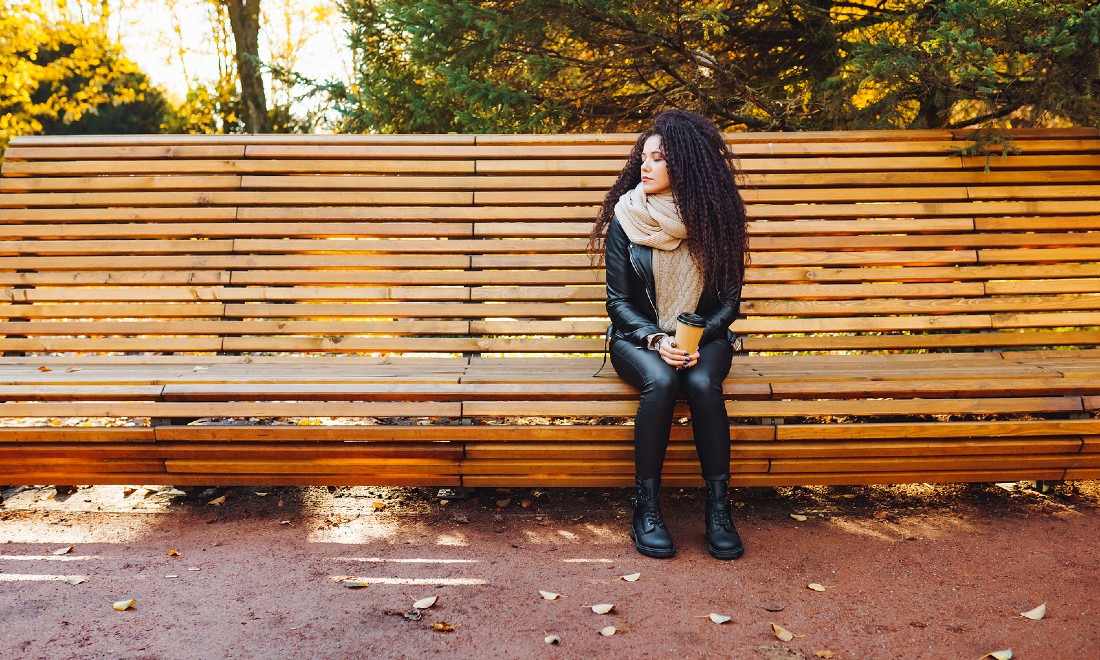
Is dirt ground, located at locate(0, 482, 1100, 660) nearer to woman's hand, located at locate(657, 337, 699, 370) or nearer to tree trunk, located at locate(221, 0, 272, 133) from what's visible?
woman's hand, located at locate(657, 337, 699, 370)

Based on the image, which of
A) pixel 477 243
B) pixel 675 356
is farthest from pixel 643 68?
pixel 675 356

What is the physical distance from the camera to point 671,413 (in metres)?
3.00

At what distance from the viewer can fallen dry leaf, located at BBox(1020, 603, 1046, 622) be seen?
2533 mm

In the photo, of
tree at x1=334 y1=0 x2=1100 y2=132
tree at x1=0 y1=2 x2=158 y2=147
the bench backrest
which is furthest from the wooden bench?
tree at x1=0 y1=2 x2=158 y2=147

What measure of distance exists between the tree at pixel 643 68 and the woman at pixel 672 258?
138 cm

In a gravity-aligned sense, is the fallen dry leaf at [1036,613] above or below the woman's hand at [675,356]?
below

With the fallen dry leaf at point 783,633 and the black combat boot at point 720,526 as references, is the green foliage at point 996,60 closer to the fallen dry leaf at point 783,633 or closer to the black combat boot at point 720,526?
the black combat boot at point 720,526

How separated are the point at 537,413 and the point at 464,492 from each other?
31.2 inches

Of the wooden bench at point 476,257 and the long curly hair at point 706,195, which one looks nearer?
the long curly hair at point 706,195

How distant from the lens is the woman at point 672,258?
3107 mm

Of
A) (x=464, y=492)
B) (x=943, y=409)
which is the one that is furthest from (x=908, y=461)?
(x=464, y=492)

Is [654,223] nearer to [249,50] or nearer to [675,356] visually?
[675,356]

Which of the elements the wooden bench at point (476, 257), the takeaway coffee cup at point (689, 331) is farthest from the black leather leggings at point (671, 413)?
the wooden bench at point (476, 257)

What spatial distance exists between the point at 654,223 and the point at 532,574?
1484 millimetres
